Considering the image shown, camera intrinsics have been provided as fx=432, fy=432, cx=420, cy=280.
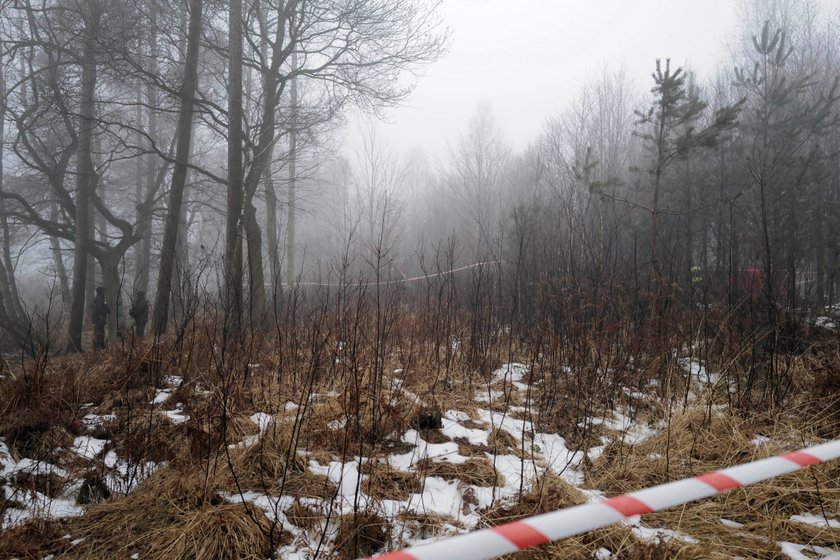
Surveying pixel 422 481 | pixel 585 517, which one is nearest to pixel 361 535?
pixel 422 481

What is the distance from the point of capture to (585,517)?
1.13 metres

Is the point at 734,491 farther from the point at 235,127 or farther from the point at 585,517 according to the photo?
the point at 235,127

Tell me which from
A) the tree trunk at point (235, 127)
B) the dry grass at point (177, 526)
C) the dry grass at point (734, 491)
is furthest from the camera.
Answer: the tree trunk at point (235, 127)

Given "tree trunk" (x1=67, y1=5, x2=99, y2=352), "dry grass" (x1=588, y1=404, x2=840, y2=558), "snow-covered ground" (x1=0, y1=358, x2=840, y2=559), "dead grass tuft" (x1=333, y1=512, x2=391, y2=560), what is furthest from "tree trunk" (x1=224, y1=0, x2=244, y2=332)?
"dry grass" (x1=588, y1=404, x2=840, y2=558)

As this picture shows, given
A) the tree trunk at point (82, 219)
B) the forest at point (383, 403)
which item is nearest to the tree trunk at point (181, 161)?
the forest at point (383, 403)

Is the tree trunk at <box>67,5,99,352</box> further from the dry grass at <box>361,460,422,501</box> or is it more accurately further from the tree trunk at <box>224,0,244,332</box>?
the dry grass at <box>361,460,422,501</box>

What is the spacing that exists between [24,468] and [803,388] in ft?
18.9

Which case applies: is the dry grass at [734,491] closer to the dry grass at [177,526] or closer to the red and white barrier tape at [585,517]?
the red and white barrier tape at [585,517]

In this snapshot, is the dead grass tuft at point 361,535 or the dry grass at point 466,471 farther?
the dry grass at point 466,471

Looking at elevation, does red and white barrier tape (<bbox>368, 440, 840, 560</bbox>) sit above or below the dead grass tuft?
above

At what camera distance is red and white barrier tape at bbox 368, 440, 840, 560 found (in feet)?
3.30

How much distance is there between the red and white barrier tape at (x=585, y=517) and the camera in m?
1.01

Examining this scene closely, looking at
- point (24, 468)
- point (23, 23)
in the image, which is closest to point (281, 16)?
point (23, 23)

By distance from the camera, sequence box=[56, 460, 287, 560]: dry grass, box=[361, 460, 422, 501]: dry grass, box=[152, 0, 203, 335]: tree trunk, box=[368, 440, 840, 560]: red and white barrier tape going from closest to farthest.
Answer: box=[368, 440, 840, 560]: red and white barrier tape, box=[56, 460, 287, 560]: dry grass, box=[361, 460, 422, 501]: dry grass, box=[152, 0, 203, 335]: tree trunk
